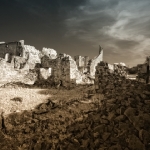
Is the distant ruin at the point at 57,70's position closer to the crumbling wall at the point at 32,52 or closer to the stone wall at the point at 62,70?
the stone wall at the point at 62,70

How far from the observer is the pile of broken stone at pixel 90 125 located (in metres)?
4.69

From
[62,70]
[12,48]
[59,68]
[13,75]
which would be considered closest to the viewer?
[62,70]

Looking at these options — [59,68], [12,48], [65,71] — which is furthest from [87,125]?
[12,48]

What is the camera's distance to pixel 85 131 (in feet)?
17.1

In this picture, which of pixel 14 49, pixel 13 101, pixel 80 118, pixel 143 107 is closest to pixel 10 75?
pixel 13 101

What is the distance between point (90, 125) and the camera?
5.52 metres

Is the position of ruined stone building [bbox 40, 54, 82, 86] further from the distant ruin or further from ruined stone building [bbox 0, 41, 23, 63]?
ruined stone building [bbox 0, 41, 23, 63]

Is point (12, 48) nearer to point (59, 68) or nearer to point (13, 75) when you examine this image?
point (13, 75)

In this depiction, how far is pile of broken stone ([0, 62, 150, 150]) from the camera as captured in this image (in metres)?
4.69

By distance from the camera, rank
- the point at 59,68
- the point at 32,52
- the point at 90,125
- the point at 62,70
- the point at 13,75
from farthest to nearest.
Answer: the point at 32,52
the point at 13,75
the point at 59,68
the point at 62,70
the point at 90,125

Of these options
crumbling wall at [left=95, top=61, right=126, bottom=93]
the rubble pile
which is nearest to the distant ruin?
crumbling wall at [left=95, top=61, right=126, bottom=93]

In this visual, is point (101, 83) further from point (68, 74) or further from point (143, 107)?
point (68, 74)

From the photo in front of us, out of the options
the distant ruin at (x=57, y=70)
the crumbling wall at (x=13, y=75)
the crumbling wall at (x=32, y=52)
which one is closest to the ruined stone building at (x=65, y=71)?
the distant ruin at (x=57, y=70)

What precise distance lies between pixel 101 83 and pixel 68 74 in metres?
5.00
